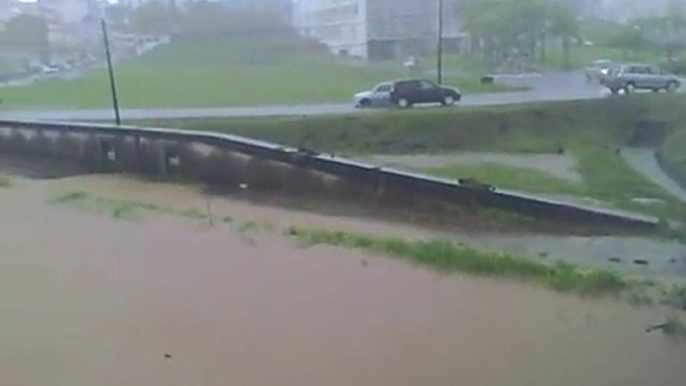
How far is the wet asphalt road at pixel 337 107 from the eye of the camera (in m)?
1.87

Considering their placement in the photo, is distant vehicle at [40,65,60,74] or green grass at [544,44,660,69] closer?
green grass at [544,44,660,69]

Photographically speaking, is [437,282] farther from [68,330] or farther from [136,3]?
[136,3]

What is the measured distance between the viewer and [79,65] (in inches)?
79.4

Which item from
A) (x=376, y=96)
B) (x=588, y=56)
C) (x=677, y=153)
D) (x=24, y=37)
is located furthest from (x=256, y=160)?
(x=677, y=153)

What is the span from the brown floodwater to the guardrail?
9 cm

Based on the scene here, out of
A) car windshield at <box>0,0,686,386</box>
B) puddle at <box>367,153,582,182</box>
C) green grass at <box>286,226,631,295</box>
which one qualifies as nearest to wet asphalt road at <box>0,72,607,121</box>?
car windshield at <box>0,0,686,386</box>

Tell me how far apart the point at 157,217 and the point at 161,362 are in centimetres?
47

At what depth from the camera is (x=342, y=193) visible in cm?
193

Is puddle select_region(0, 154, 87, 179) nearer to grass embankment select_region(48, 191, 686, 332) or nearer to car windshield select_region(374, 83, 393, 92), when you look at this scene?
grass embankment select_region(48, 191, 686, 332)

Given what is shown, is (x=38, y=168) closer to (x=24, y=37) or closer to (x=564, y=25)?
(x=24, y=37)

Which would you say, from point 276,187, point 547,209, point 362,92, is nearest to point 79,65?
point 276,187

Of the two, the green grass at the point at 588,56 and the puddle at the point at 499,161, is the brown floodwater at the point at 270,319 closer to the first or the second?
the puddle at the point at 499,161

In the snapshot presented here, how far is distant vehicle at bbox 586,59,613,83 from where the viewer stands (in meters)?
1.84

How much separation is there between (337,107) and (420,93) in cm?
20
